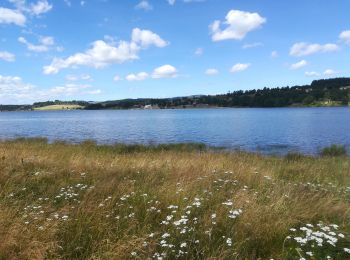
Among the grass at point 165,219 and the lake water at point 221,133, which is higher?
the grass at point 165,219

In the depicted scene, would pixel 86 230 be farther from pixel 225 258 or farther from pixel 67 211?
pixel 225 258

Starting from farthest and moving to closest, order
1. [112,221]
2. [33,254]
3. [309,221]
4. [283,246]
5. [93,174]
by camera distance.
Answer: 1. [93,174]
2. [309,221]
3. [112,221]
4. [283,246]
5. [33,254]

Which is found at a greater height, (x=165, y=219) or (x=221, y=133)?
(x=165, y=219)

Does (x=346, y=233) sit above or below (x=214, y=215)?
below

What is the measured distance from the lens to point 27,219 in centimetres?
564

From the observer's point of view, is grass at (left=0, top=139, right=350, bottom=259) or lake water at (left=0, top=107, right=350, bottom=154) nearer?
grass at (left=0, top=139, right=350, bottom=259)

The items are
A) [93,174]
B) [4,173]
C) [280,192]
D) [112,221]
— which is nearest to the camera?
[112,221]

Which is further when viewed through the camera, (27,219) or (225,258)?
(27,219)

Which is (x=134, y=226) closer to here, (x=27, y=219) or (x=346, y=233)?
(x=27, y=219)

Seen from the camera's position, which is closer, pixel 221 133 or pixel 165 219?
pixel 165 219

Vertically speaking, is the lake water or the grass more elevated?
the grass

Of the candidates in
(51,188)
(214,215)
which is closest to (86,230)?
(214,215)

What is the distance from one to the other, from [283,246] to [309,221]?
1.53 meters

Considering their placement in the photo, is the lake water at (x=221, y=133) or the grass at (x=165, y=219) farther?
the lake water at (x=221, y=133)
